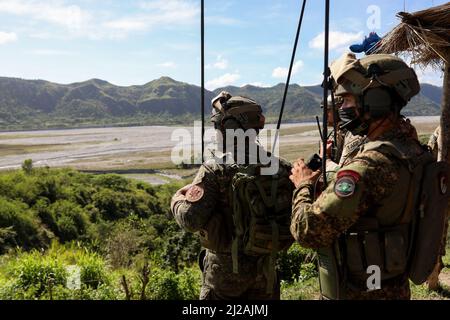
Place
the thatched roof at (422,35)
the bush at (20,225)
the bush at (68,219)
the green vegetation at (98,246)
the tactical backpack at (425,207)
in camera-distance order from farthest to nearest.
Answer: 1. the bush at (68,219)
2. the bush at (20,225)
3. the green vegetation at (98,246)
4. the thatched roof at (422,35)
5. the tactical backpack at (425,207)

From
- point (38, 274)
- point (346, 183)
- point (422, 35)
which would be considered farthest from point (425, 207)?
point (38, 274)

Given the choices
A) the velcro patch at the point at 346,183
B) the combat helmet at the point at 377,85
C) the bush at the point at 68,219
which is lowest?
the bush at the point at 68,219

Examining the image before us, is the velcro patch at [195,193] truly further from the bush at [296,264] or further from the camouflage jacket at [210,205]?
the bush at [296,264]

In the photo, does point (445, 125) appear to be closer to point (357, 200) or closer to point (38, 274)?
point (357, 200)

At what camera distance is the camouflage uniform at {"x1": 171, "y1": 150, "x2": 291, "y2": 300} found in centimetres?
315

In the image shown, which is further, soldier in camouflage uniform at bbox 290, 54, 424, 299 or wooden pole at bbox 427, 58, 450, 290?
wooden pole at bbox 427, 58, 450, 290

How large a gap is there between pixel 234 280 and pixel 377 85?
66.8 inches

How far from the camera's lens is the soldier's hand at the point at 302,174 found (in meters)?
2.63

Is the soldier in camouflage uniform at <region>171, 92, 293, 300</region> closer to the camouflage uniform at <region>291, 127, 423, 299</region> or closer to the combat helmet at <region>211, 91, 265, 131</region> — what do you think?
the combat helmet at <region>211, 91, 265, 131</region>

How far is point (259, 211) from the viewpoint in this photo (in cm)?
314

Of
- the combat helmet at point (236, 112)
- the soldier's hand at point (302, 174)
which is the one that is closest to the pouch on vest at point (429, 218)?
the soldier's hand at point (302, 174)

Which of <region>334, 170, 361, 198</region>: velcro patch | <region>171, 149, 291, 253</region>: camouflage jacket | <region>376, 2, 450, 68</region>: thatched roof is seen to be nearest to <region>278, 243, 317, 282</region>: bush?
<region>376, 2, 450, 68</region>: thatched roof

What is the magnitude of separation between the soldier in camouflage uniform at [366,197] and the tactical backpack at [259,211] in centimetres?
53
